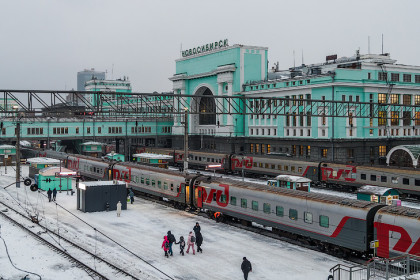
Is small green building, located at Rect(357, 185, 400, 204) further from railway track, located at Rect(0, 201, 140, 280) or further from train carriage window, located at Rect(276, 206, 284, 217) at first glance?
railway track, located at Rect(0, 201, 140, 280)

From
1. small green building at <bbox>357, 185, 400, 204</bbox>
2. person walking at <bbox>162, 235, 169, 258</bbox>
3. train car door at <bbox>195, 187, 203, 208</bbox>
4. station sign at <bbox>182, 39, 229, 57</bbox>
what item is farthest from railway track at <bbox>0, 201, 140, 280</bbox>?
station sign at <bbox>182, 39, 229, 57</bbox>

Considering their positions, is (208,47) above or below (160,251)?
above

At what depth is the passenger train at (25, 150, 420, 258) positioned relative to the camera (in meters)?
21.9

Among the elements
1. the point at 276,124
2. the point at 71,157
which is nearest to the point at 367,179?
the point at 276,124

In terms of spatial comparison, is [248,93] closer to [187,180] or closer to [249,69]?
[249,69]

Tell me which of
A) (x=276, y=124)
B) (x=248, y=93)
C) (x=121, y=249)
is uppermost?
(x=248, y=93)

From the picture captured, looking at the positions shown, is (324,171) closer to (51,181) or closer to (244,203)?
(244,203)

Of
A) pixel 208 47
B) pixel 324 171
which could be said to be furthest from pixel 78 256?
pixel 208 47

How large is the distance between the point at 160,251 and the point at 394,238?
12.9 metres

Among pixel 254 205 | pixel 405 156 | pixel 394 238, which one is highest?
pixel 405 156

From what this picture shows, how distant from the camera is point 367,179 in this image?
46156 mm

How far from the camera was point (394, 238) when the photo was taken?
71.4ft

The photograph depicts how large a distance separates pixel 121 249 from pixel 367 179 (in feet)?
96.7

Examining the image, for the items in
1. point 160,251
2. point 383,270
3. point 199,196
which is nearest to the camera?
point 383,270
